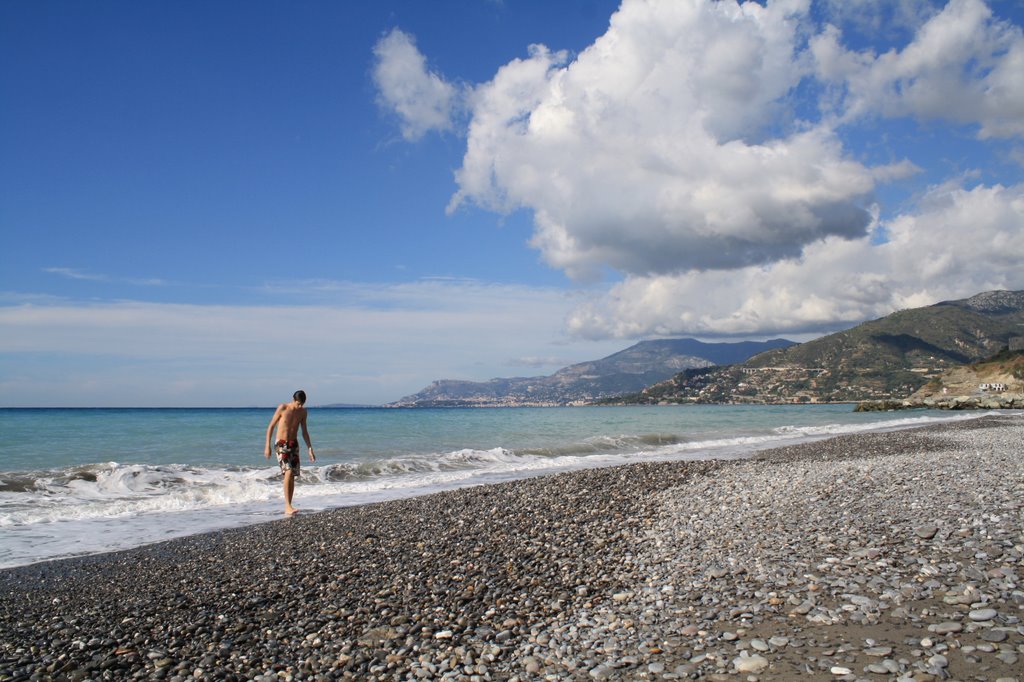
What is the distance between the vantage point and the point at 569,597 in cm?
730

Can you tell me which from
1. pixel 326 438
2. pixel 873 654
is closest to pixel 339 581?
pixel 873 654

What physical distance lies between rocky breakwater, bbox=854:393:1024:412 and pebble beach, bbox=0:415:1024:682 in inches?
4301

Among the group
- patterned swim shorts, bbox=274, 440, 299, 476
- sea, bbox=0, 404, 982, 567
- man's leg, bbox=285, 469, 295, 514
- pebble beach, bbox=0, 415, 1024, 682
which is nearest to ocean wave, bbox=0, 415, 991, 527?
sea, bbox=0, 404, 982, 567

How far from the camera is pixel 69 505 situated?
16.7 m

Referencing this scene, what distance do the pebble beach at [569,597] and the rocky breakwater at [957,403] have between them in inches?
4301

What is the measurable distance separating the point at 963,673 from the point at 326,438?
132 ft

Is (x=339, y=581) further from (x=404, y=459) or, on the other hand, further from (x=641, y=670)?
(x=404, y=459)

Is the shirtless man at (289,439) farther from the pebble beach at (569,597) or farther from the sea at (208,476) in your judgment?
the pebble beach at (569,597)

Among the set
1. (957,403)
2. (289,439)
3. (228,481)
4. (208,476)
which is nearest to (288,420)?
(289,439)

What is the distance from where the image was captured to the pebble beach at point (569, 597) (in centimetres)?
A: 558

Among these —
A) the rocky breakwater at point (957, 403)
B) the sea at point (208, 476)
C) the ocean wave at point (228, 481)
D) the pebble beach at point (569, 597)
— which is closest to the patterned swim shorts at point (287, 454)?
the sea at point (208, 476)

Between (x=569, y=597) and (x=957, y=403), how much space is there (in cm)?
12268

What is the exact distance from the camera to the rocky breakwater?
97.1 metres

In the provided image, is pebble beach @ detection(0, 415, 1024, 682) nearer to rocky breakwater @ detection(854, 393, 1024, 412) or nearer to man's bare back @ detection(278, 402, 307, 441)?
man's bare back @ detection(278, 402, 307, 441)
